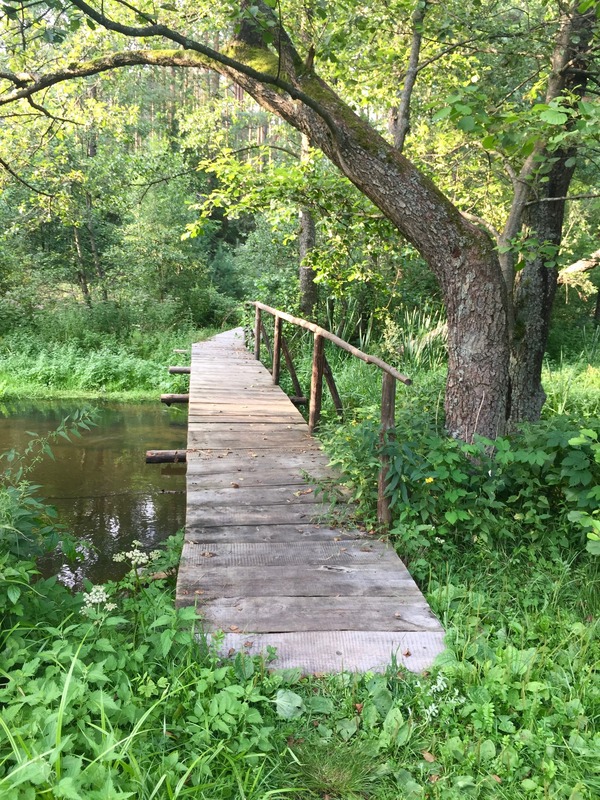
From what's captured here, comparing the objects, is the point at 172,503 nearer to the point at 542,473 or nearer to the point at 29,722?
the point at 542,473

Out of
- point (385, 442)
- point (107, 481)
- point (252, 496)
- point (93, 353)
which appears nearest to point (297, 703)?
point (385, 442)

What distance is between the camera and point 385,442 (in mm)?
3494

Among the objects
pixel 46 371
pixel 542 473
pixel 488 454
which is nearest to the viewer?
pixel 542 473

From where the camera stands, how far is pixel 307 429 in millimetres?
5836

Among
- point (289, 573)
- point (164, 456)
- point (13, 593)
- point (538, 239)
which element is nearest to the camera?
point (13, 593)

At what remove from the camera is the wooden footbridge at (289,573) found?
250 cm

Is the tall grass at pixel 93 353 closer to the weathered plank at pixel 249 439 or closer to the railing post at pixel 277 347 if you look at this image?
the railing post at pixel 277 347

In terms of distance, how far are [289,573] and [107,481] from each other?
4303 mm

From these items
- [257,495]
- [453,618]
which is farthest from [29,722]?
[257,495]

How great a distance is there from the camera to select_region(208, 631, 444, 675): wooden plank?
2.39 meters

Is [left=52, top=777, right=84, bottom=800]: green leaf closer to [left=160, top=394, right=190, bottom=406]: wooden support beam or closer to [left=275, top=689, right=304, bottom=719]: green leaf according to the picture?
[left=275, top=689, right=304, bottom=719]: green leaf

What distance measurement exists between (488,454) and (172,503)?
11.9 feet

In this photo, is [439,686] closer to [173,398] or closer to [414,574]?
[414,574]

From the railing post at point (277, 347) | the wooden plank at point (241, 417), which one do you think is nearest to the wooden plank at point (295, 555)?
the wooden plank at point (241, 417)
